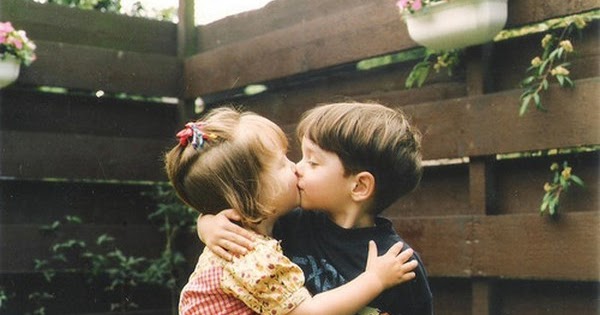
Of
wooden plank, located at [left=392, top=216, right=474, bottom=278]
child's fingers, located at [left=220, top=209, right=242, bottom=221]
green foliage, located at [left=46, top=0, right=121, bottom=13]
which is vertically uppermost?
green foliage, located at [left=46, top=0, right=121, bottom=13]

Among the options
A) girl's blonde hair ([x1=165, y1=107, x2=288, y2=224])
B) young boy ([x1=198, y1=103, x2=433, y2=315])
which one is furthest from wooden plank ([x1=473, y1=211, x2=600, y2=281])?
girl's blonde hair ([x1=165, y1=107, x2=288, y2=224])

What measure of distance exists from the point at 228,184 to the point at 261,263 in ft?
0.64

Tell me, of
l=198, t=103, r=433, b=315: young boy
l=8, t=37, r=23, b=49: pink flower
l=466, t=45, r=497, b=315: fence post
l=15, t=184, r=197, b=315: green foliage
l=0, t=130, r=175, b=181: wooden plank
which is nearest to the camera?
l=198, t=103, r=433, b=315: young boy

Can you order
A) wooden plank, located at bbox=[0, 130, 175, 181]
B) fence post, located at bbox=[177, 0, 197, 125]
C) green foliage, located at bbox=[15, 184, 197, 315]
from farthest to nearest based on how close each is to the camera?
fence post, located at bbox=[177, 0, 197, 125] < green foliage, located at bbox=[15, 184, 197, 315] < wooden plank, located at bbox=[0, 130, 175, 181]

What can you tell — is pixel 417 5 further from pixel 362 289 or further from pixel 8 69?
pixel 8 69

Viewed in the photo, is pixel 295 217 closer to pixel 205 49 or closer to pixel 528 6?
pixel 528 6

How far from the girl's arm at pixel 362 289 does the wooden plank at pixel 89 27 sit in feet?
9.77

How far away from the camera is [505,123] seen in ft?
9.74

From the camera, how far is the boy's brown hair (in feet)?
6.12

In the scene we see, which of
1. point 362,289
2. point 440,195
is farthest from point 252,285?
point 440,195

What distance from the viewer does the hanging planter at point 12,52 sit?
13.3 ft

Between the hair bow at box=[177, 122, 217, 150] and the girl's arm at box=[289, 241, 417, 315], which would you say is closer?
the girl's arm at box=[289, 241, 417, 315]

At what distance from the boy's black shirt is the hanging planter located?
2530 mm

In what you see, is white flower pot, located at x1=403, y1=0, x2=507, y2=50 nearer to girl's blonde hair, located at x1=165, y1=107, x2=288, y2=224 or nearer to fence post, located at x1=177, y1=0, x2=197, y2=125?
girl's blonde hair, located at x1=165, y1=107, x2=288, y2=224
